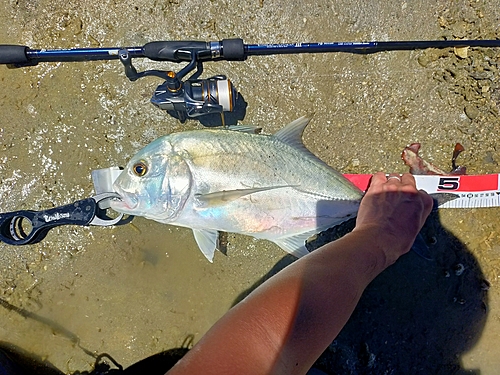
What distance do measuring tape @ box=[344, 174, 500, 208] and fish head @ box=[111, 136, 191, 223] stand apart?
5.02 ft

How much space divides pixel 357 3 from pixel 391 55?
43 cm

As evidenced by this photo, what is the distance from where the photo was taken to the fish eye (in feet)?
6.66

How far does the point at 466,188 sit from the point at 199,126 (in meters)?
1.83

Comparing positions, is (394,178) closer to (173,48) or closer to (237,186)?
(237,186)

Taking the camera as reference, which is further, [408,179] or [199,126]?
[199,126]

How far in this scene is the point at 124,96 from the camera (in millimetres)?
2477

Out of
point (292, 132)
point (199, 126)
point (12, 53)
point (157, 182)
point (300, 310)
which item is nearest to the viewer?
point (300, 310)

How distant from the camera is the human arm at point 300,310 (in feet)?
4.36

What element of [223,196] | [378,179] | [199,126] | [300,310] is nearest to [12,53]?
[199,126]

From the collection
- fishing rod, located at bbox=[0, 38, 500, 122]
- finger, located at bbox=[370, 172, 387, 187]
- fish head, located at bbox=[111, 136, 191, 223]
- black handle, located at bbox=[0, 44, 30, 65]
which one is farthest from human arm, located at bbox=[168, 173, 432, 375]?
black handle, located at bbox=[0, 44, 30, 65]

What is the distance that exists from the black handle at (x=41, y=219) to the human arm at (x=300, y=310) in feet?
4.18

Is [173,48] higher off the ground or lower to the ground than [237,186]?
higher

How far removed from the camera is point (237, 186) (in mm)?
2049

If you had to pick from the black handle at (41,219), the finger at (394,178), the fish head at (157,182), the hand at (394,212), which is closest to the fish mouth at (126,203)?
the fish head at (157,182)
